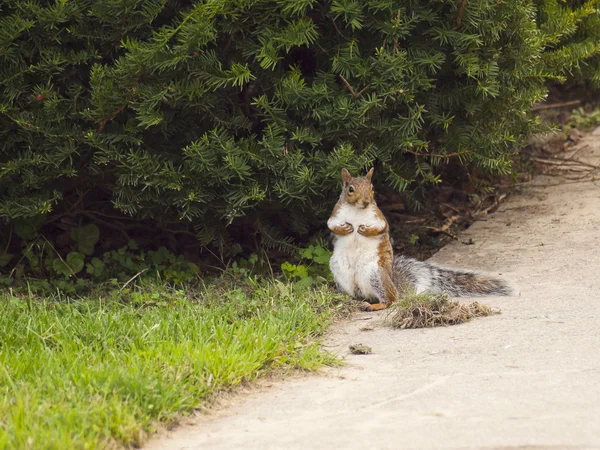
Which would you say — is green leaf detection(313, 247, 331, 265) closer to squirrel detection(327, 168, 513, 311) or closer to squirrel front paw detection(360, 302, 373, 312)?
squirrel detection(327, 168, 513, 311)

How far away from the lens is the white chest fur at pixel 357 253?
5.54 meters

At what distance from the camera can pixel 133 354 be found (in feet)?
13.5

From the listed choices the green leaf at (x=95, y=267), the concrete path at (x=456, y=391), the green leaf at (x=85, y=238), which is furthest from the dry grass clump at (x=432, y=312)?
the green leaf at (x=85, y=238)

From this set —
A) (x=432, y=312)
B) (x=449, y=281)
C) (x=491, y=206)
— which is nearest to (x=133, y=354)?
(x=432, y=312)

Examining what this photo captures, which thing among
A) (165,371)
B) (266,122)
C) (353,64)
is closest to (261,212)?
(266,122)

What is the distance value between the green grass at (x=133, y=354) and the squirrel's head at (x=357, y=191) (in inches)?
22.6

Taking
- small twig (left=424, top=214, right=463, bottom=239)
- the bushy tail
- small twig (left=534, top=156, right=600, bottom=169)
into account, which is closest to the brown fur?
the bushy tail

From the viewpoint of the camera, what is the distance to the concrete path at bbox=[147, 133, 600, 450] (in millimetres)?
3277

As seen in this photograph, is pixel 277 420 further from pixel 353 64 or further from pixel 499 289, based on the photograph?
pixel 353 64

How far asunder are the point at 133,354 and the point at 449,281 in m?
2.28

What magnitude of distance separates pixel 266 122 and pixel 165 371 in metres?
2.57

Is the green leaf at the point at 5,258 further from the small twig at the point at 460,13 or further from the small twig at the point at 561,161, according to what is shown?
the small twig at the point at 561,161

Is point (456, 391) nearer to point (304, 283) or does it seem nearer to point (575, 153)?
point (304, 283)

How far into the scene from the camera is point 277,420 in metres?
3.55
